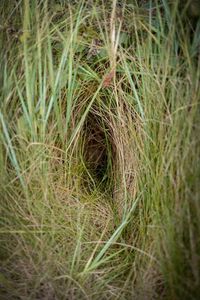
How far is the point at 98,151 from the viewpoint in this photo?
1.70m

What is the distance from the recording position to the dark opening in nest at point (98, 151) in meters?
1.61

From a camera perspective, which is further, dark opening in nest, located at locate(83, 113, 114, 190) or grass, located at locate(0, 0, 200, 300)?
dark opening in nest, located at locate(83, 113, 114, 190)

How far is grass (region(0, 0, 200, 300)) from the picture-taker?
107 cm

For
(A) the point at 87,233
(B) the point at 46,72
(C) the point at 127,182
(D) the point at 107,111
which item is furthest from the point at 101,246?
(B) the point at 46,72

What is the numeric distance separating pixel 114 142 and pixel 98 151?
0.19 meters

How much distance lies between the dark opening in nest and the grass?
0.35 ft

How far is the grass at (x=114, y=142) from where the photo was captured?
107 cm

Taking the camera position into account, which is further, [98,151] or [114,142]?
[98,151]

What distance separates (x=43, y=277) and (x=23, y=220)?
188 millimetres

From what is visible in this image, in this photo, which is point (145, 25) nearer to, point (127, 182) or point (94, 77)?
point (94, 77)

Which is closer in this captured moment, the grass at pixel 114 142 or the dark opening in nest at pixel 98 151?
the grass at pixel 114 142

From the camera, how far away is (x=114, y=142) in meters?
1.53

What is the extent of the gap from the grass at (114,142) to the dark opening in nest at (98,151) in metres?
0.11

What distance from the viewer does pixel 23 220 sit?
1.20 meters
